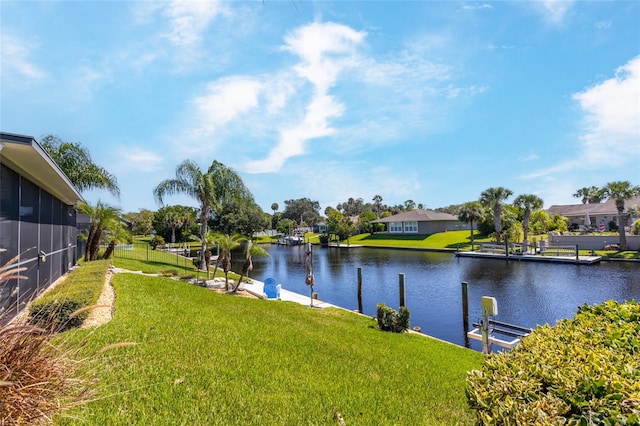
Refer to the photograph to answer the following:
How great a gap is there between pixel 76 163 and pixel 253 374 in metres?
19.3

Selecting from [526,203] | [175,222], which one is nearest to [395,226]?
[526,203]

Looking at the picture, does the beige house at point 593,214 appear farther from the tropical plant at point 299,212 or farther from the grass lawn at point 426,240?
the tropical plant at point 299,212

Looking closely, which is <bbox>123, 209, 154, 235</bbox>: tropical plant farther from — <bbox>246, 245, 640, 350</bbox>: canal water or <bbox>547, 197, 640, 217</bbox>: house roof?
<bbox>547, 197, 640, 217</bbox>: house roof

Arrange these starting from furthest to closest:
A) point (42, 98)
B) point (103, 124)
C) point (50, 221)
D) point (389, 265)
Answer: point (389, 265) < point (103, 124) < point (50, 221) < point (42, 98)

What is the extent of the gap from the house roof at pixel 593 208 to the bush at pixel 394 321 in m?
52.6

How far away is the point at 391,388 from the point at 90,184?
20.1m

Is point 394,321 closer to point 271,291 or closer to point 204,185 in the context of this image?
point 271,291

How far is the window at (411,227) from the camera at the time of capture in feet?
186

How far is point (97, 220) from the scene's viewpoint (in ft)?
52.1

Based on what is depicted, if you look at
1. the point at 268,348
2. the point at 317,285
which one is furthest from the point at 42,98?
the point at 317,285

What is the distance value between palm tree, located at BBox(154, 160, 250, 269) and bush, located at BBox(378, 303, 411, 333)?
14370 mm

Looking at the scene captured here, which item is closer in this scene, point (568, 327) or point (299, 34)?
point (299, 34)

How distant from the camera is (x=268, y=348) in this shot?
5.76 metres

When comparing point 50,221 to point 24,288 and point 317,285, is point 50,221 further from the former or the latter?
point 317,285
